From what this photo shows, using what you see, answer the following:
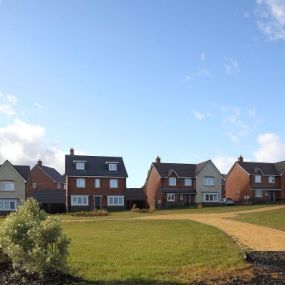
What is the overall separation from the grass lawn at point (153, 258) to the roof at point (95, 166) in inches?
2117

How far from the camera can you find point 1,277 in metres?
15.0

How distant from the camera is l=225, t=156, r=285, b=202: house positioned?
89062mm

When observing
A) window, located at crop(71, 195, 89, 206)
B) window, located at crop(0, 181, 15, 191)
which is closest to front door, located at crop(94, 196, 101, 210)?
window, located at crop(71, 195, 89, 206)

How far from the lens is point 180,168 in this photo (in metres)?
87.4

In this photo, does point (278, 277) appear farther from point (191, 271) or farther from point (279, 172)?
point (279, 172)

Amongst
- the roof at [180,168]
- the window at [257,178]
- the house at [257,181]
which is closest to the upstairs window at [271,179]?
the house at [257,181]

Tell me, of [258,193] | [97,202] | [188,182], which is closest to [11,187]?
[97,202]

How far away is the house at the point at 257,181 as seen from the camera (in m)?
89.1

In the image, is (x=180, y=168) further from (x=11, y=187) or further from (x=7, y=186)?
(x=7, y=186)

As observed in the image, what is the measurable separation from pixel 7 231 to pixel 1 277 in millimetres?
1347

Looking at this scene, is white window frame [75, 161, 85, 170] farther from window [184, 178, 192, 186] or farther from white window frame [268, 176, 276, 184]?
white window frame [268, 176, 276, 184]

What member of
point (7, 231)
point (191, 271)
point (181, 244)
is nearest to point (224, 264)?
point (191, 271)

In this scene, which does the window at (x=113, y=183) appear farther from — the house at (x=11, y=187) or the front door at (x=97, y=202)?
the house at (x=11, y=187)

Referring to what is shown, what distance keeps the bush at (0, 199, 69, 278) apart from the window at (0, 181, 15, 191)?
63.4 m
